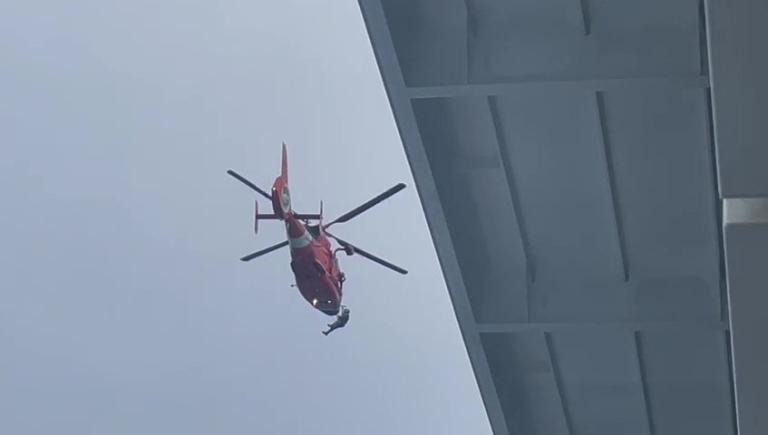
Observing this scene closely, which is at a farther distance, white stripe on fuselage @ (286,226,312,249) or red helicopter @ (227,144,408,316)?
white stripe on fuselage @ (286,226,312,249)

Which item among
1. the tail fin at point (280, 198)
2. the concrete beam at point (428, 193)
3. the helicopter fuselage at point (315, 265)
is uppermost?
the concrete beam at point (428, 193)

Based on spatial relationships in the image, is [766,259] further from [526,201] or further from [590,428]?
[590,428]

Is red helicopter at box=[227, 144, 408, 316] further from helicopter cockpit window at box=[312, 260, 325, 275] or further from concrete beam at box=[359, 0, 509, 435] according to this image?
concrete beam at box=[359, 0, 509, 435]

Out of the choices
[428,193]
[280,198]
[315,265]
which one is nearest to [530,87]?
[428,193]

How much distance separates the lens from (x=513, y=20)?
683 centimetres

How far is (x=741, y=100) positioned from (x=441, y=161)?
159 inches

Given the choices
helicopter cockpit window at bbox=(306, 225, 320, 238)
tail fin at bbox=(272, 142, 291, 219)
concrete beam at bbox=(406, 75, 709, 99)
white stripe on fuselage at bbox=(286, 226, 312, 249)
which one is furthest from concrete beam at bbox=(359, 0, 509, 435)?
helicopter cockpit window at bbox=(306, 225, 320, 238)

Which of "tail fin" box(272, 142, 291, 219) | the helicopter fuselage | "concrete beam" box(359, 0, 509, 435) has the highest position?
"concrete beam" box(359, 0, 509, 435)

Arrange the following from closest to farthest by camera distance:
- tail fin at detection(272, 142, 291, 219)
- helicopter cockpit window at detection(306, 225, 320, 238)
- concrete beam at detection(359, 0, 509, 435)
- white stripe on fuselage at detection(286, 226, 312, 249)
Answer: concrete beam at detection(359, 0, 509, 435) < tail fin at detection(272, 142, 291, 219) < white stripe on fuselage at detection(286, 226, 312, 249) < helicopter cockpit window at detection(306, 225, 320, 238)

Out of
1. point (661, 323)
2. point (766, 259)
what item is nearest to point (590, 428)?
point (661, 323)

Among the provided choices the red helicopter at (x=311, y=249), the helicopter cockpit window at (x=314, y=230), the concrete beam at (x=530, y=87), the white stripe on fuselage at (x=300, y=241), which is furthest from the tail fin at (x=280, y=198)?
the concrete beam at (x=530, y=87)

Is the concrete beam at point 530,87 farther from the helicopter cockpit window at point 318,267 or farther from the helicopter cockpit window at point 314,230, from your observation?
the helicopter cockpit window at point 314,230

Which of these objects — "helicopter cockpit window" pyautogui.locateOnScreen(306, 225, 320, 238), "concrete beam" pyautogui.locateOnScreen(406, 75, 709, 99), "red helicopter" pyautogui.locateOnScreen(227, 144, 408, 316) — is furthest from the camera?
"helicopter cockpit window" pyautogui.locateOnScreen(306, 225, 320, 238)

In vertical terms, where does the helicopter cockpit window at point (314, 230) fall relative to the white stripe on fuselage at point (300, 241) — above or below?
below
